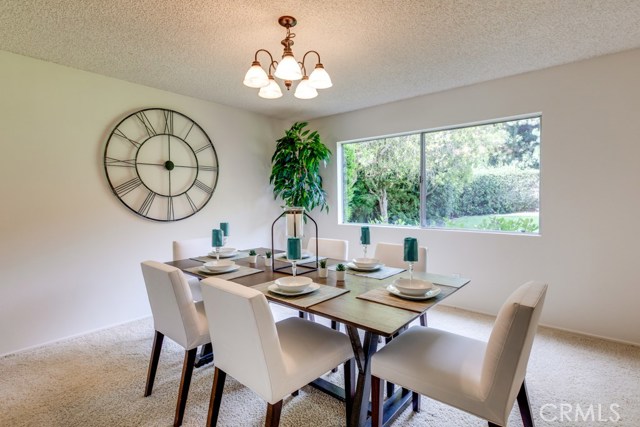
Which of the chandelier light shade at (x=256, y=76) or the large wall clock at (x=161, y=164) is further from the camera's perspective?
the large wall clock at (x=161, y=164)

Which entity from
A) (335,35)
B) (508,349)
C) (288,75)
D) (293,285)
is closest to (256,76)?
(288,75)

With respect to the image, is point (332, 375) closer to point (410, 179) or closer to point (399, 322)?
point (399, 322)

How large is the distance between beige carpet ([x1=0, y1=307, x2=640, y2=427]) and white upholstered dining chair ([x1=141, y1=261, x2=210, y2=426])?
0.28 m

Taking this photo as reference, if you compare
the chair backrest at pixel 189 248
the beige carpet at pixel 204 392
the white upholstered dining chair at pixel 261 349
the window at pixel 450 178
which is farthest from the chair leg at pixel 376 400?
the window at pixel 450 178

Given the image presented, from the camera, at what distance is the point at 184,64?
2744mm

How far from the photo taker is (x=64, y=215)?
282cm

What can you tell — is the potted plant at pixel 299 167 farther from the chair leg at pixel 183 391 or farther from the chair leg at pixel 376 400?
the chair leg at pixel 376 400

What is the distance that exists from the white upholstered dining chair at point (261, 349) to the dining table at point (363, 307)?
5.6 inches

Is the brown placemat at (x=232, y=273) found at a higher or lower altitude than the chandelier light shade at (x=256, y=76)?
lower

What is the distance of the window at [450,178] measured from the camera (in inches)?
122

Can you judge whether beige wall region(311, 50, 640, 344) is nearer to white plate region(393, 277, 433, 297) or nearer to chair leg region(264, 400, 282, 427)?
white plate region(393, 277, 433, 297)

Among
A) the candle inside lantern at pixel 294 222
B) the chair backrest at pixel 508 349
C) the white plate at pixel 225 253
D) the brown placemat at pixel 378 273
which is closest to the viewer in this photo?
the chair backrest at pixel 508 349

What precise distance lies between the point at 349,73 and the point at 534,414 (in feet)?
9.30

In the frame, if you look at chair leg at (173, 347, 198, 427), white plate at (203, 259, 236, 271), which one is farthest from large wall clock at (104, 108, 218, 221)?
chair leg at (173, 347, 198, 427)
